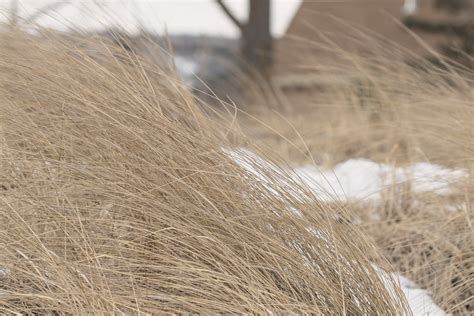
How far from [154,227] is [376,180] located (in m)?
1.66

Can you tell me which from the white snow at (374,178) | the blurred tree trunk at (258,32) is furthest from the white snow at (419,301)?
the blurred tree trunk at (258,32)

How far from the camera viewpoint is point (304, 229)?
68.2 inches

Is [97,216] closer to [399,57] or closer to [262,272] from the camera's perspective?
[262,272]

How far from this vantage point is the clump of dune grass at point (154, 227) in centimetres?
161

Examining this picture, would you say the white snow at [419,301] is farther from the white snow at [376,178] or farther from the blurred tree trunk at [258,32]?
the blurred tree trunk at [258,32]

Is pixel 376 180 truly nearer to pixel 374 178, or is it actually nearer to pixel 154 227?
pixel 374 178

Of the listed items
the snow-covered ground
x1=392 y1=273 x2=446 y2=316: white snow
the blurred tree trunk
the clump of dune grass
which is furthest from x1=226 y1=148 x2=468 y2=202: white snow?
the blurred tree trunk

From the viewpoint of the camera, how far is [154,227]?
1.65 m

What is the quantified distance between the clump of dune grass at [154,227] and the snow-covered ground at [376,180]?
0.09m

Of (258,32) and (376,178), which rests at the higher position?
(258,32)

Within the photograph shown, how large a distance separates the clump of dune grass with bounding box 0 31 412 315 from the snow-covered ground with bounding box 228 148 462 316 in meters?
0.09

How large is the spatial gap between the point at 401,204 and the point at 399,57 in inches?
31.5

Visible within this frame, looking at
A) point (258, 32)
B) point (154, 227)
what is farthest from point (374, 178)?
point (258, 32)

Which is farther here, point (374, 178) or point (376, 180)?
point (374, 178)
